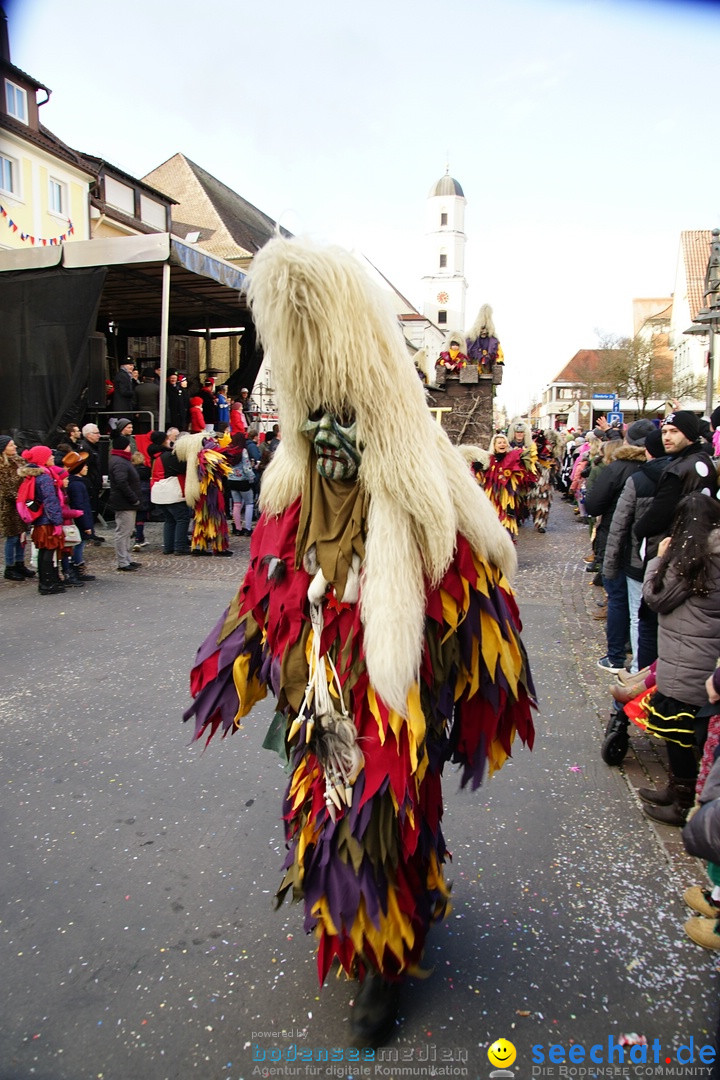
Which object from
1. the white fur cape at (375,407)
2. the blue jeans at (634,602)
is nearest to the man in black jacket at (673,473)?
the blue jeans at (634,602)

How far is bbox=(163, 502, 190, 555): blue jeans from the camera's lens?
33.3 feet

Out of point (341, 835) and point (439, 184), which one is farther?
point (439, 184)

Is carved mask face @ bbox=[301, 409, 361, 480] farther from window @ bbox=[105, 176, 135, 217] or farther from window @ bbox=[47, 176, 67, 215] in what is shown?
window @ bbox=[105, 176, 135, 217]

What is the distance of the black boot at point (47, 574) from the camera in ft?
25.2

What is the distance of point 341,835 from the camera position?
1946 millimetres

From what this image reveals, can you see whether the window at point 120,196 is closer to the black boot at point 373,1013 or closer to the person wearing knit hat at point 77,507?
the person wearing knit hat at point 77,507

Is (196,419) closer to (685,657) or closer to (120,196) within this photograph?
(685,657)

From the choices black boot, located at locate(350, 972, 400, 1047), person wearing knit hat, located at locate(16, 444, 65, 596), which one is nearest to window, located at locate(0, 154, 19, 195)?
person wearing knit hat, located at locate(16, 444, 65, 596)

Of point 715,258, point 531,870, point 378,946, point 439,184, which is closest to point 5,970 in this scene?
point 378,946

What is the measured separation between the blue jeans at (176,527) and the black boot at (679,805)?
8.05 meters

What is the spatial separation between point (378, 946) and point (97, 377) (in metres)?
11.5

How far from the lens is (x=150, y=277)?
12.9 m

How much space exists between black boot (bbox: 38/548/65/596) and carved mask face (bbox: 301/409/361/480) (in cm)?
656

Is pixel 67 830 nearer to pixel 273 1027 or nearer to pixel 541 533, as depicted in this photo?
pixel 273 1027
